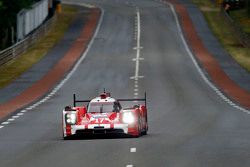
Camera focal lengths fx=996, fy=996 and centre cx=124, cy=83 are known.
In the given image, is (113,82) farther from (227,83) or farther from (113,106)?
(113,106)

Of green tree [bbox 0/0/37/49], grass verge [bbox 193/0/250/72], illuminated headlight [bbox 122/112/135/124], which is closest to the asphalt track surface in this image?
illuminated headlight [bbox 122/112/135/124]

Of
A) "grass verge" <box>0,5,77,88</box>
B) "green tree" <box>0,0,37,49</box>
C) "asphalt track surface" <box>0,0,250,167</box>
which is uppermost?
"green tree" <box>0,0,37,49</box>

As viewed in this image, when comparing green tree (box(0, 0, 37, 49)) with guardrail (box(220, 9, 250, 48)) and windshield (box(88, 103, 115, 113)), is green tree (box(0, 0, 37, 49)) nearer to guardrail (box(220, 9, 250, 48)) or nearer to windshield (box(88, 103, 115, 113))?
guardrail (box(220, 9, 250, 48))

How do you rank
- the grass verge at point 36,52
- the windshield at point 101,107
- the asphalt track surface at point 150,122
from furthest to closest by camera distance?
the grass verge at point 36,52 → the windshield at point 101,107 → the asphalt track surface at point 150,122

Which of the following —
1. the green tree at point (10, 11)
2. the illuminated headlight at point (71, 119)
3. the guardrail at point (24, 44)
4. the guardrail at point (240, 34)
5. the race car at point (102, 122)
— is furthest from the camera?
the green tree at point (10, 11)

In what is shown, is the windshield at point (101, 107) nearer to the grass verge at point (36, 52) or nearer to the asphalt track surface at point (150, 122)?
the asphalt track surface at point (150, 122)

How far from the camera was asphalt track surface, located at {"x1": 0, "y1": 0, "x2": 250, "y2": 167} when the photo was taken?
69.6 ft

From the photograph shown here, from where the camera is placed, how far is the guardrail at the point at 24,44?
71.6 metres

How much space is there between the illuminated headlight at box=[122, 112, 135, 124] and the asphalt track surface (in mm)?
596

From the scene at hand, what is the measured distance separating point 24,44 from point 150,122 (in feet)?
162

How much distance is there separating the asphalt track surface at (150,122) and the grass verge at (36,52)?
405 centimetres

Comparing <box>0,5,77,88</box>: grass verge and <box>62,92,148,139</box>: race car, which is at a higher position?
<box>0,5,77,88</box>: grass verge

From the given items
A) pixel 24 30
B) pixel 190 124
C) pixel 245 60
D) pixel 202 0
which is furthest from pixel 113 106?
pixel 202 0

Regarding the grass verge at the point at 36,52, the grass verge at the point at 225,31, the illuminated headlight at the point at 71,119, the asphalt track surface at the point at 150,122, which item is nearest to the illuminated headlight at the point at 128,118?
the asphalt track surface at the point at 150,122
